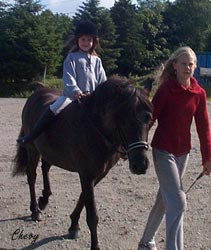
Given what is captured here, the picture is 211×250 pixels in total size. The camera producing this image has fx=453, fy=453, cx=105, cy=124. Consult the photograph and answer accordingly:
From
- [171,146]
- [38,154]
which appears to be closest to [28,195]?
[38,154]

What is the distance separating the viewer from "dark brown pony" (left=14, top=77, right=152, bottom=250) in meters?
3.42

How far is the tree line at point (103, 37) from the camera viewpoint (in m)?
24.9

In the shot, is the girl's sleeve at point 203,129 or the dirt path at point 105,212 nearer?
the girl's sleeve at point 203,129

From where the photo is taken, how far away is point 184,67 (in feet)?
11.9

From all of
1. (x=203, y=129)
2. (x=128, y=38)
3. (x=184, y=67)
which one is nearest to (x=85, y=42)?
(x=184, y=67)

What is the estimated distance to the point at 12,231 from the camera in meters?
4.61

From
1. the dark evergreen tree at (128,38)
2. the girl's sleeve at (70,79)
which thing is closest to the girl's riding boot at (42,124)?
the girl's sleeve at (70,79)

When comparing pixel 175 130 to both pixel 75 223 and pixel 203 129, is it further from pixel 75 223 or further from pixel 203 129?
pixel 75 223

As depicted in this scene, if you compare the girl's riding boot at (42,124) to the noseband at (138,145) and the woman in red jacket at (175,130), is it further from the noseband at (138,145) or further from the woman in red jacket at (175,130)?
the noseband at (138,145)

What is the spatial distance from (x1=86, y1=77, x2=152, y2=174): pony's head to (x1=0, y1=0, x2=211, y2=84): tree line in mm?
12981

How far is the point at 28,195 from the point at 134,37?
2856cm

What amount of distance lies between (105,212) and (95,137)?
148cm

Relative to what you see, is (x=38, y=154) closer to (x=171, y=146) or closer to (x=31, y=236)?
(x=31, y=236)

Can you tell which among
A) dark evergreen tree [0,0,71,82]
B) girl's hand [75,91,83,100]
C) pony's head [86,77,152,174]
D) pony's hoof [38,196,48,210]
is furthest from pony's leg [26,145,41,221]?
dark evergreen tree [0,0,71,82]
